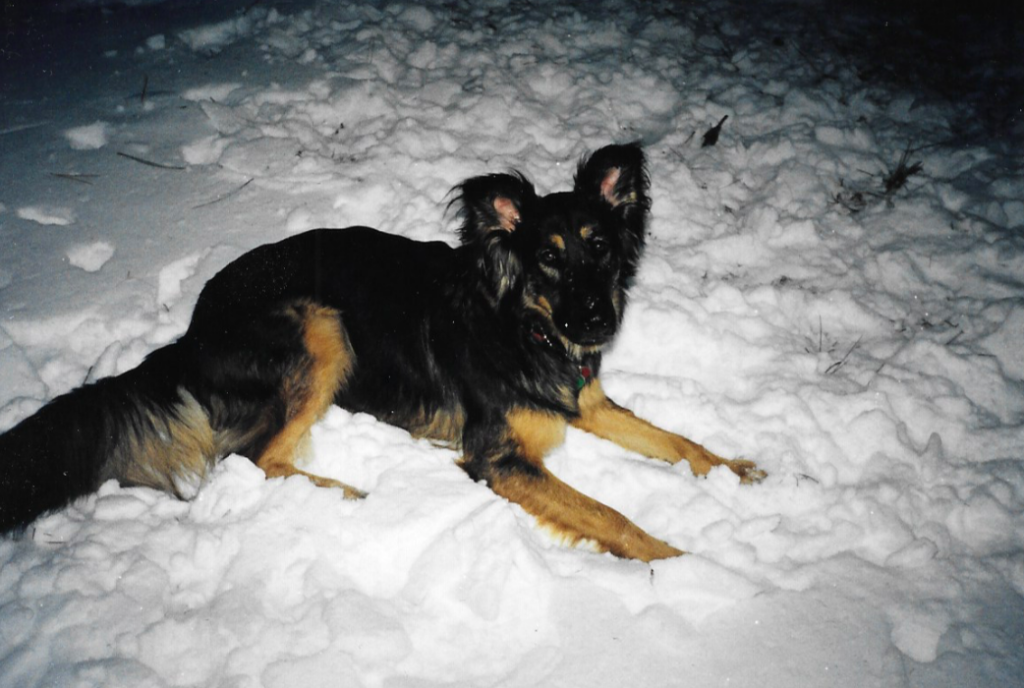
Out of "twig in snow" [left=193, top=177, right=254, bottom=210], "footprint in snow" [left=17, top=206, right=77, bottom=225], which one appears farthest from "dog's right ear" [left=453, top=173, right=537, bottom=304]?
"footprint in snow" [left=17, top=206, right=77, bottom=225]

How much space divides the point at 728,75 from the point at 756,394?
4522 mm

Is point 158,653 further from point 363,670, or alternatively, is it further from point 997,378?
point 997,378

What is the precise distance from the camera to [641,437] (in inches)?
120

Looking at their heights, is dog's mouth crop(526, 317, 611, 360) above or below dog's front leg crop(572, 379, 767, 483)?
above

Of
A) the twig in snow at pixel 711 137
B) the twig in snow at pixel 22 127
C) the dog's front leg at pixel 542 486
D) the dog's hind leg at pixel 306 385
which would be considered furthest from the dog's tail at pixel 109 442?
the twig in snow at pixel 711 137

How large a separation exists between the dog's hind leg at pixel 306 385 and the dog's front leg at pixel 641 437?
1.45 metres

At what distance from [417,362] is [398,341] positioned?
0.53 ft

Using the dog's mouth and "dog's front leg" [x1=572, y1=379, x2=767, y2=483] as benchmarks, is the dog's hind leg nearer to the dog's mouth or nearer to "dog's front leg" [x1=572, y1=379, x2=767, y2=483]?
the dog's mouth

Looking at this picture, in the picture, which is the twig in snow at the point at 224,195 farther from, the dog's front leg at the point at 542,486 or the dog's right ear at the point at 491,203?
the dog's front leg at the point at 542,486

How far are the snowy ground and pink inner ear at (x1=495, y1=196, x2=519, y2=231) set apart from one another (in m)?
1.34

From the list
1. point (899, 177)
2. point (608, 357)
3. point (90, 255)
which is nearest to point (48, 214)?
point (90, 255)

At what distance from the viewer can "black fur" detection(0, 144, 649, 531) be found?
253 centimetres

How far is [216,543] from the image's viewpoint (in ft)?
8.18

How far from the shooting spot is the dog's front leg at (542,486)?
2525 mm
